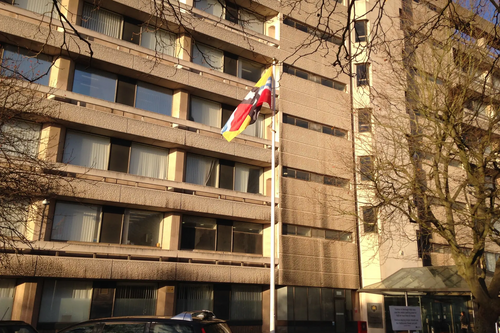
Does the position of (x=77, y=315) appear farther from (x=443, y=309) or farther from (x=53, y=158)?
(x=443, y=309)

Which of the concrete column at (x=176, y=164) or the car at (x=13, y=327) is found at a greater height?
the concrete column at (x=176, y=164)

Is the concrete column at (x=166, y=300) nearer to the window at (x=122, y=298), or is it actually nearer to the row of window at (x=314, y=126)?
the window at (x=122, y=298)

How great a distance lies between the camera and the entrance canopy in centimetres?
1998

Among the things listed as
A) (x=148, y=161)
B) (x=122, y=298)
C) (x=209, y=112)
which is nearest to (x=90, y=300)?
(x=122, y=298)

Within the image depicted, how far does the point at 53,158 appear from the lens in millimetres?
19562

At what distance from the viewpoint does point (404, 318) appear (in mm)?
14992

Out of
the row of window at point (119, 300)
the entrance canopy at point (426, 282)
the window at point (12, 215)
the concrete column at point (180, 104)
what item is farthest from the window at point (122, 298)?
the entrance canopy at point (426, 282)

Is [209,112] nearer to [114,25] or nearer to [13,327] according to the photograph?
[114,25]

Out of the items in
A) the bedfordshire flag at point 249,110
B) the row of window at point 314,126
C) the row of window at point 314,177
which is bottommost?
the row of window at point 314,177

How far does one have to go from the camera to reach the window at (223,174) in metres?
24.1

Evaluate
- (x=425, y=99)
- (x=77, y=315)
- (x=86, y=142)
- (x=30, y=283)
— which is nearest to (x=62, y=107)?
(x=86, y=142)

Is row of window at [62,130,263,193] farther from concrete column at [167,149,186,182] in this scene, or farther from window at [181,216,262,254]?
window at [181,216,262,254]

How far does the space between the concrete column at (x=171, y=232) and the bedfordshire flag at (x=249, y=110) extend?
473 centimetres

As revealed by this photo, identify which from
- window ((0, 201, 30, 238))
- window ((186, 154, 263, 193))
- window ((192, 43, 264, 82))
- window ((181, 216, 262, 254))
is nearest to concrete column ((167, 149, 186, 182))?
window ((186, 154, 263, 193))
